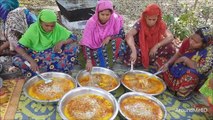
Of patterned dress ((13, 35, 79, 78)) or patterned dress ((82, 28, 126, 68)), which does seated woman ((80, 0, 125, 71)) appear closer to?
patterned dress ((82, 28, 126, 68))

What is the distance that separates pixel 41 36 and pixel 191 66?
201cm

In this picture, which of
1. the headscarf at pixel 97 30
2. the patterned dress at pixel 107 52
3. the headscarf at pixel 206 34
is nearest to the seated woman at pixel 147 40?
the patterned dress at pixel 107 52

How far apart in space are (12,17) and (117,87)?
71.7 inches

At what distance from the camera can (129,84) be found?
342 centimetres

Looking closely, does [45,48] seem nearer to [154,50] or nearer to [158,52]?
[154,50]

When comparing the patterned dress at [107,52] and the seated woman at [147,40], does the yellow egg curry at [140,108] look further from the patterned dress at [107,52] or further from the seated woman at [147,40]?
the patterned dress at [107,52]

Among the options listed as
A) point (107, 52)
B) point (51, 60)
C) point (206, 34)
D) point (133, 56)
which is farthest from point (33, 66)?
point (206, 34)

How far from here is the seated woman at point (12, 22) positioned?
3.68 meters

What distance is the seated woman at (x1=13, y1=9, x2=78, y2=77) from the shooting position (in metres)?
3.36

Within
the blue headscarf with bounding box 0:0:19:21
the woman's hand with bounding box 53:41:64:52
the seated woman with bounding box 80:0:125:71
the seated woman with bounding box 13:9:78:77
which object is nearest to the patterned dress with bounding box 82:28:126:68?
the seated woman with bounding box 80:0:125:71

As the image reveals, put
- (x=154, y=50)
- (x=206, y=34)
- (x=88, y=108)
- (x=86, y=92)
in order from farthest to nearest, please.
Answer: (x=154, y=50)
(x=206, y=34)
(x=86, y=92)
(x=88, y=108)

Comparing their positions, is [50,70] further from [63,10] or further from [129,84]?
[63,10]

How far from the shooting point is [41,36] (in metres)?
3.46

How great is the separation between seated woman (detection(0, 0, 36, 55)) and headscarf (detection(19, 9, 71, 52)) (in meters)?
0.32
